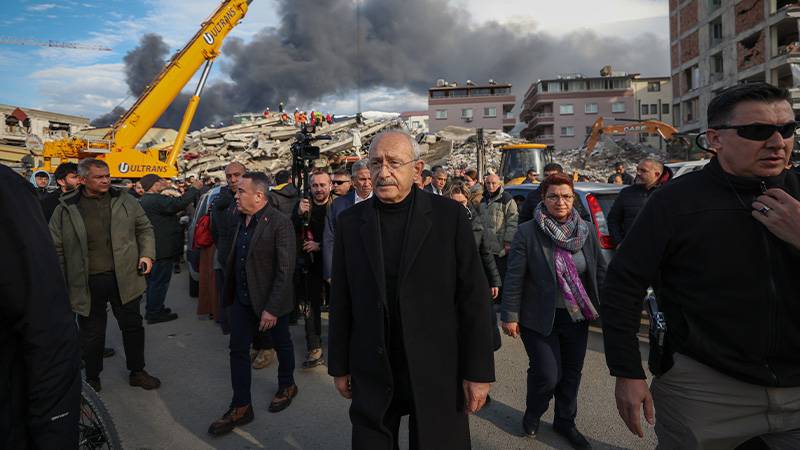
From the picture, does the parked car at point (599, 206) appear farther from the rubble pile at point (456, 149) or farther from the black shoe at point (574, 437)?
the rubble pile at point (456, 149)

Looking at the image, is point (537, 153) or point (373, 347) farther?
point (537, 153)

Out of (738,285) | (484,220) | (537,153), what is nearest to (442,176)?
(484,220)

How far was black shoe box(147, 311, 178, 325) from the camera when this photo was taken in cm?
749

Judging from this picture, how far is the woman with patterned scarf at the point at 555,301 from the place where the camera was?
3.65 metres

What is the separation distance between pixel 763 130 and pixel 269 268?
3.41m

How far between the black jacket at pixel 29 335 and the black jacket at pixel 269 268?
233 cm

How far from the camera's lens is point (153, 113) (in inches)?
737

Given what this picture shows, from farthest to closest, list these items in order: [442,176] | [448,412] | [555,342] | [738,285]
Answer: [442,176], [555,342], [448,412], [738,285]

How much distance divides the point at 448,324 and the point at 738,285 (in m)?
1.17

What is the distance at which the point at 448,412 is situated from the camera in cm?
235

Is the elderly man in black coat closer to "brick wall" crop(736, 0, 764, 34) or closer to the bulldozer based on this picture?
the bulldozer

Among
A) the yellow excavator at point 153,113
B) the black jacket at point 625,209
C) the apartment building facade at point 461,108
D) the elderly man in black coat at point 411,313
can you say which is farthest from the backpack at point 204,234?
the apartment building facade at point 461,108

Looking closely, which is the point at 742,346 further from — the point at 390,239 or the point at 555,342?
the point at 555,342

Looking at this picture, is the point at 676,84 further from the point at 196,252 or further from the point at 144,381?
the point at 144,381
